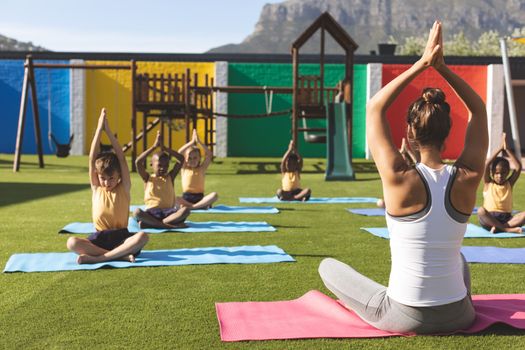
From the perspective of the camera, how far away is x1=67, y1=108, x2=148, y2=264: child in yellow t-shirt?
586 centimetres

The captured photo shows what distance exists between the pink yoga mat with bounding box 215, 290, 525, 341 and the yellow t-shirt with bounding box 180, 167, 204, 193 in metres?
5.76

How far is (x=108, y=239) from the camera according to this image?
6.03 metres

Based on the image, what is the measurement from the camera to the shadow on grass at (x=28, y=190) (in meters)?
11.3

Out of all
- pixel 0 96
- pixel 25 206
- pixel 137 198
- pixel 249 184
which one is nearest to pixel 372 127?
pixel 25 206

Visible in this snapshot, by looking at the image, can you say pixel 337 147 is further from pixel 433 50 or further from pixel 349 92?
pixel 433 50

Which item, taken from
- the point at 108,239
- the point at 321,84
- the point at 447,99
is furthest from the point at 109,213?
the point at 447,99

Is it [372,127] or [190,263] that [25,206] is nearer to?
[190,263]

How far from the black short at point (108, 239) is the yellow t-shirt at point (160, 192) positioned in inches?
87.7

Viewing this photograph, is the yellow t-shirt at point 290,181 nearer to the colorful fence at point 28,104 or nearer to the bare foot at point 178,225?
the bare foot at point 178,225

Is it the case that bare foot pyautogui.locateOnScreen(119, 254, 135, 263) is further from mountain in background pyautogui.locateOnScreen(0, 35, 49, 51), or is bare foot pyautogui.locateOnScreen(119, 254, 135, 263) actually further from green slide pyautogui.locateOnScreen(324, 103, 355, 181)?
mountain in background pyautogui.locateOnScreen(0, 35, 49, 51)

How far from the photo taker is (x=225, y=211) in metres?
10.1

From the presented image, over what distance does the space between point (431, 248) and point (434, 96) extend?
780 mm

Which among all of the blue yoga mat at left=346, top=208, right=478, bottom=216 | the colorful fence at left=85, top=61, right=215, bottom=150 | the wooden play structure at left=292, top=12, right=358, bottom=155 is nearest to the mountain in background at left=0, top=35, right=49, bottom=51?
the colorful fence at left=85, top=61, right=215, bottom=150

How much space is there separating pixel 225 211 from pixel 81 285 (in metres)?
5.11
